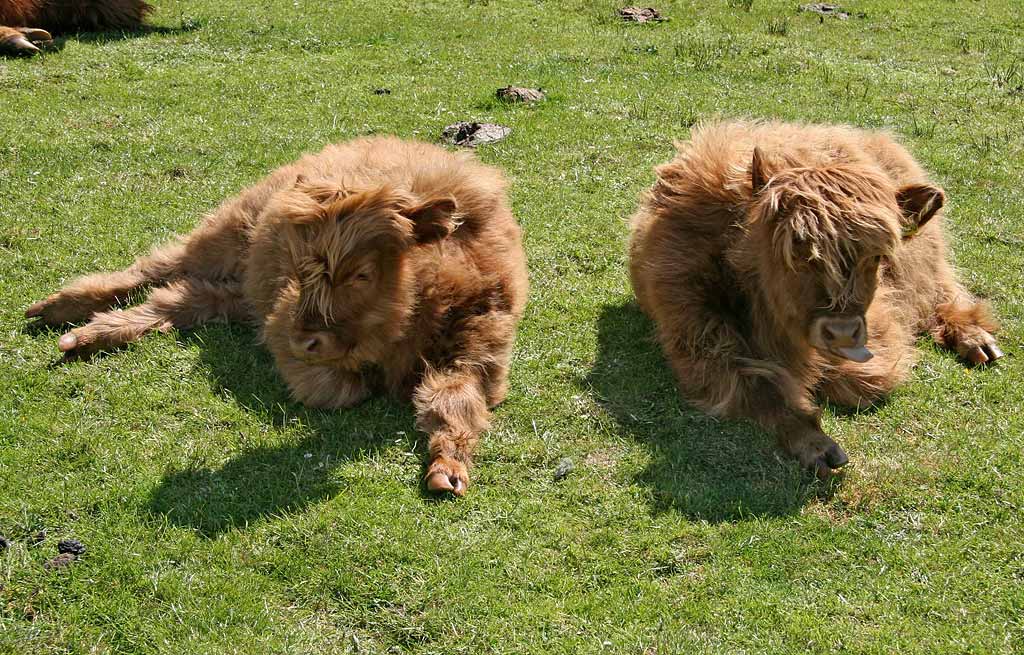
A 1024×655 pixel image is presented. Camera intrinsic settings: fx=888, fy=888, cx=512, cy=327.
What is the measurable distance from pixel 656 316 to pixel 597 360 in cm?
54

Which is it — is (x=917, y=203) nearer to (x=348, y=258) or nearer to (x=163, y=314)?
(x=348, y=258)

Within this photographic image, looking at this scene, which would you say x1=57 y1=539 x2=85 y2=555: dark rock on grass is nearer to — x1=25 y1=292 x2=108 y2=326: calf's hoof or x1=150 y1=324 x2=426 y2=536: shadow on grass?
x1=150 y1=324 x2=426 y2=536: shadow on grass

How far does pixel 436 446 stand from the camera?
5.22 meters

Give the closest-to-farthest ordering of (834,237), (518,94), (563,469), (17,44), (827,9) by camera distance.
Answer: (834,237), (563,469), (518,94), (17,44), (827,9)

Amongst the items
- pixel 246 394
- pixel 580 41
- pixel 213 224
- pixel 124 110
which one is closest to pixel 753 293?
pixel 246 394

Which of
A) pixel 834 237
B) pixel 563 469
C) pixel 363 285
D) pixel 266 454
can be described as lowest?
pixel 266 454

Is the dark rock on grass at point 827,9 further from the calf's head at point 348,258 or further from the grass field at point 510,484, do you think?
the calf's head at point 348,258

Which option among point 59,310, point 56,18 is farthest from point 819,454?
point 56,18

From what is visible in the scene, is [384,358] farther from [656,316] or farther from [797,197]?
[797,197]

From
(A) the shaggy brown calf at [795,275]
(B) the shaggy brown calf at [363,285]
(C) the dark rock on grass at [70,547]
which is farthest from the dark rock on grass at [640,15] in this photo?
(C) the dark rock on grass at [70,547]

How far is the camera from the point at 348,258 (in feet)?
16.6

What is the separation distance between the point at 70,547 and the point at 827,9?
16095 mm

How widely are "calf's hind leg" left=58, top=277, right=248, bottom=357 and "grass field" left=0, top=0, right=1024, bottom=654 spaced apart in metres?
0.16

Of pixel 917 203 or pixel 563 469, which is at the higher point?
pixel 917 203
